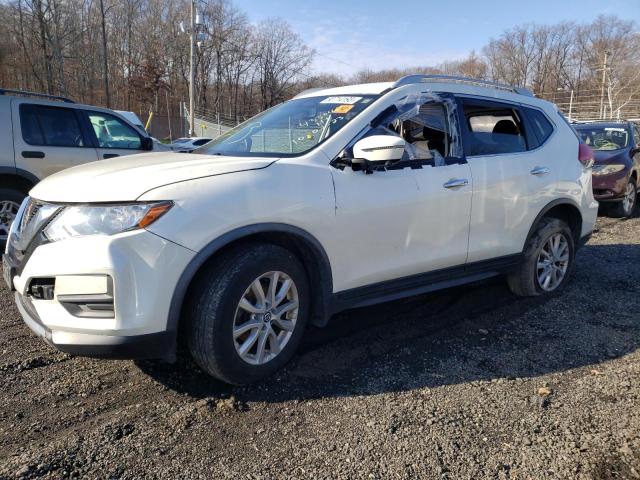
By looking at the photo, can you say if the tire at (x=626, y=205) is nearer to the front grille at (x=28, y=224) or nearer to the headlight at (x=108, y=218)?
the headlight at (x=108, y=218)

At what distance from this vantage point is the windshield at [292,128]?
128 inches

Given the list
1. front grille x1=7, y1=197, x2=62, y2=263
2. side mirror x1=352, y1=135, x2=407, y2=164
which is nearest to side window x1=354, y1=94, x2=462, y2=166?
side mirror x1=352, y1=135, x2=407, y2=164

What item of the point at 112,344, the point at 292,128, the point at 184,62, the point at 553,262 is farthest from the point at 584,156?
the point at 184,62

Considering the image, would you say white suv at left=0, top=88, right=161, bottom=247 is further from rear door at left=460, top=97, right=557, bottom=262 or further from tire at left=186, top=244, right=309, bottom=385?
rear door at left=460, top=97, right=557, bottom=262

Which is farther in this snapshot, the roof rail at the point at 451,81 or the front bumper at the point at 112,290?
the roof rail at the point at 451,81

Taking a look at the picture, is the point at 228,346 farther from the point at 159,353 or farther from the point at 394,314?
the point at 394,314

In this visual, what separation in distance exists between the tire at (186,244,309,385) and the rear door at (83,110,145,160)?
15.3 feet

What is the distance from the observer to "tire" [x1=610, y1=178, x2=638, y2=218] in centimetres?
898

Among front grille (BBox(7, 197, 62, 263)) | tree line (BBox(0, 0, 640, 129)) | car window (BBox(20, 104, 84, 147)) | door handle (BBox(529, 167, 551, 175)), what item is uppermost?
tree line (BBox(0, 0, 640, 129))

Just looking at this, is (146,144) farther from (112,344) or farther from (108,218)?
(112,344)

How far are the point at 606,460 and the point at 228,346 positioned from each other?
6.28 feet

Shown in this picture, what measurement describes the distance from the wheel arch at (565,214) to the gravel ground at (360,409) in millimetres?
923

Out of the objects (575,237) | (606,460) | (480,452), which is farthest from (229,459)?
(575,237)

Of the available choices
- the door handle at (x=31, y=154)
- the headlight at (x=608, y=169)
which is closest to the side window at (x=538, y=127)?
the headlight at (x=608, y=169)
